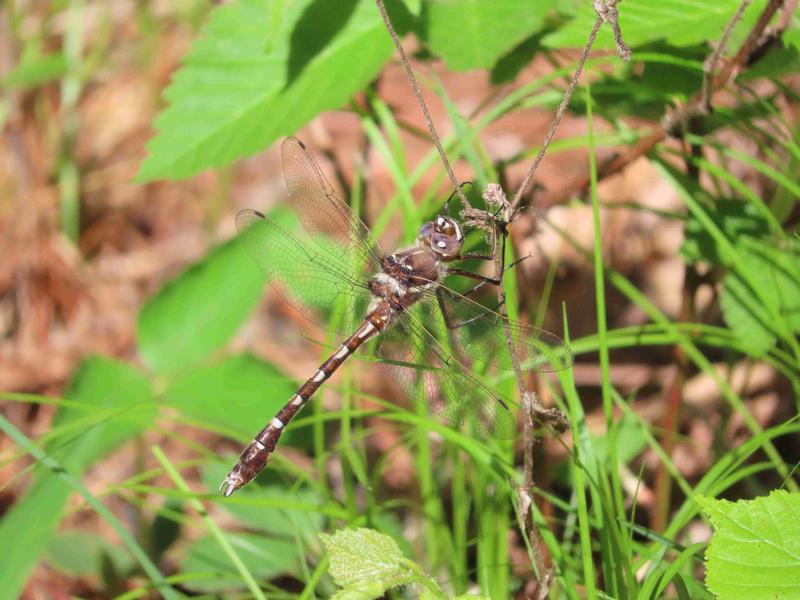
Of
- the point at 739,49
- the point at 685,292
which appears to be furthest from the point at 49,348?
the point at 739,49

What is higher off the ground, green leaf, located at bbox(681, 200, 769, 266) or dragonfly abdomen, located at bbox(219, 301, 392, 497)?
green leaf, located at bbox(681, 200, 769, 266)

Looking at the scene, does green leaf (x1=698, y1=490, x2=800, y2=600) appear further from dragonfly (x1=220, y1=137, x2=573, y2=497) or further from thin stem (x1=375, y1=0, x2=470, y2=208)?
thin stem (x1=375, y1=0, x2=470, y2=208)

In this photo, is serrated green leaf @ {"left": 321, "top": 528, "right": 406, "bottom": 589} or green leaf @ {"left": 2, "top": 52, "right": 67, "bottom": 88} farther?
green leaf @ {"left": 2, "top": 52, "right": 67, "bottom": 88}

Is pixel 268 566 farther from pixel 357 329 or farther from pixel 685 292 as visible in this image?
pixel 685 292

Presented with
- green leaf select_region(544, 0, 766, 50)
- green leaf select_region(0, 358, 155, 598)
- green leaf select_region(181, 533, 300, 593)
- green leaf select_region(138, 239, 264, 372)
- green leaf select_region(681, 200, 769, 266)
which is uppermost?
green leaf select_region(544, 0, 766, 50)

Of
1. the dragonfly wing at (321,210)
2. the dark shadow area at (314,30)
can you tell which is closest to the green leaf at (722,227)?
the dragonfly wing at (321,210)

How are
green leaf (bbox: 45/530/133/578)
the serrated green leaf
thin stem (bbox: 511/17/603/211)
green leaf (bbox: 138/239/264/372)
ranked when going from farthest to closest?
green leaf (bbox: 138/239/264/372) < green leaf (bbox: 45/530/133/578) < the serrated green leaf < thin stem (bbox: 511/17/603/211)

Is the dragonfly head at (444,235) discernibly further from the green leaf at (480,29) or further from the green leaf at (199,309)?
the green leaf at (199,309)

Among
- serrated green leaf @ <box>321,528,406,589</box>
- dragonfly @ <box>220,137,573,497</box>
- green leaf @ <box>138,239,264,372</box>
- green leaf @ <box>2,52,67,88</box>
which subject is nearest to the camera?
serrated green leaf @ <box>321,528,406,589</box>

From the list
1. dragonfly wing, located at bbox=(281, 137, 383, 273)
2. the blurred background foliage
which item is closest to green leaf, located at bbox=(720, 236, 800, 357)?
the blurred background foliage
